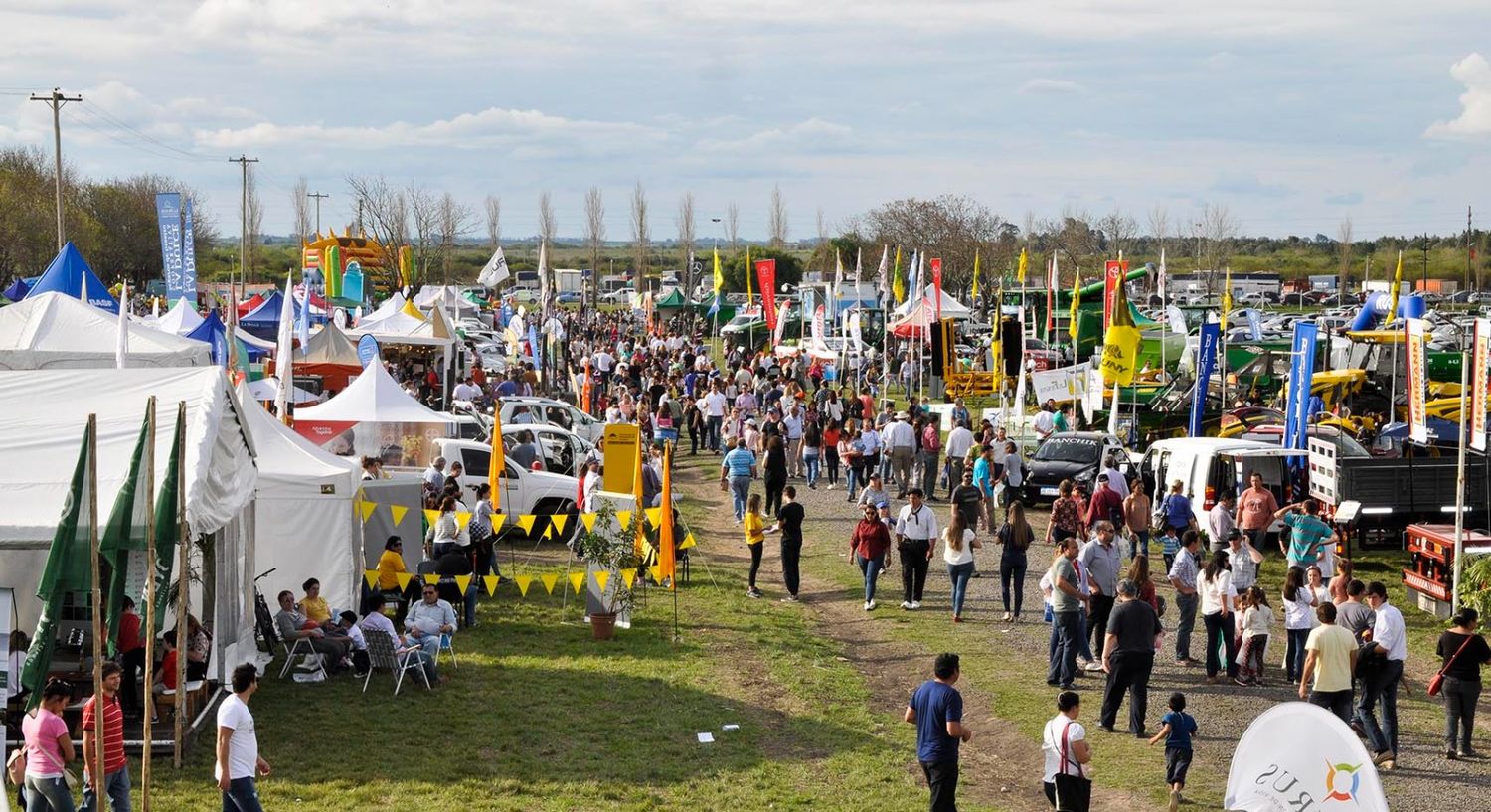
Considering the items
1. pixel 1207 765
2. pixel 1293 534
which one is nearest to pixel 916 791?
pixel 1207 765

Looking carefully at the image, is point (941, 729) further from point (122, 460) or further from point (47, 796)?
point (122, 460)

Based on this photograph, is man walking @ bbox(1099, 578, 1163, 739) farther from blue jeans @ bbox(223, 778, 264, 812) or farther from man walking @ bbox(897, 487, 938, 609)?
blue jeans @ bbox(223, 778, 264, 812)

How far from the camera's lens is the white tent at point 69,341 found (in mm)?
21859

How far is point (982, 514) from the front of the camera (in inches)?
953

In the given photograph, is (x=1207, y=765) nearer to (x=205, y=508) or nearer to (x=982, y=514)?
(x=205, y=508)

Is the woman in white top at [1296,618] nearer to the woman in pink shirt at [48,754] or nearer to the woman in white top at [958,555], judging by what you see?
the woman in white top at [958,555]

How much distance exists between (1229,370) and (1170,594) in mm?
21635

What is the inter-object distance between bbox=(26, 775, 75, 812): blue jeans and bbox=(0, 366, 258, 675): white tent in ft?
7.96

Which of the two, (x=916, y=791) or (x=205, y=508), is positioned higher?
(x=205, y=508)

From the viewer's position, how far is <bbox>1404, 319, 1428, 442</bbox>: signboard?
2002 cm

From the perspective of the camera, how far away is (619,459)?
69.4 ft

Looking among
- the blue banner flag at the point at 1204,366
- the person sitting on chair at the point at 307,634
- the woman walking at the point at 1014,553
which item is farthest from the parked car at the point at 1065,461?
the person sitting on chair at the point at 307,634

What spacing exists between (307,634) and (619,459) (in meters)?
7.01

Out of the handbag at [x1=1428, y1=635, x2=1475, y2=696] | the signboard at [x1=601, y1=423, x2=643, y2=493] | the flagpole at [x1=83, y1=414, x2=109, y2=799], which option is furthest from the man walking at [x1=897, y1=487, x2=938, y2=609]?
the flagpole at [x1=83, y1=414, x2=109, y2=799]
